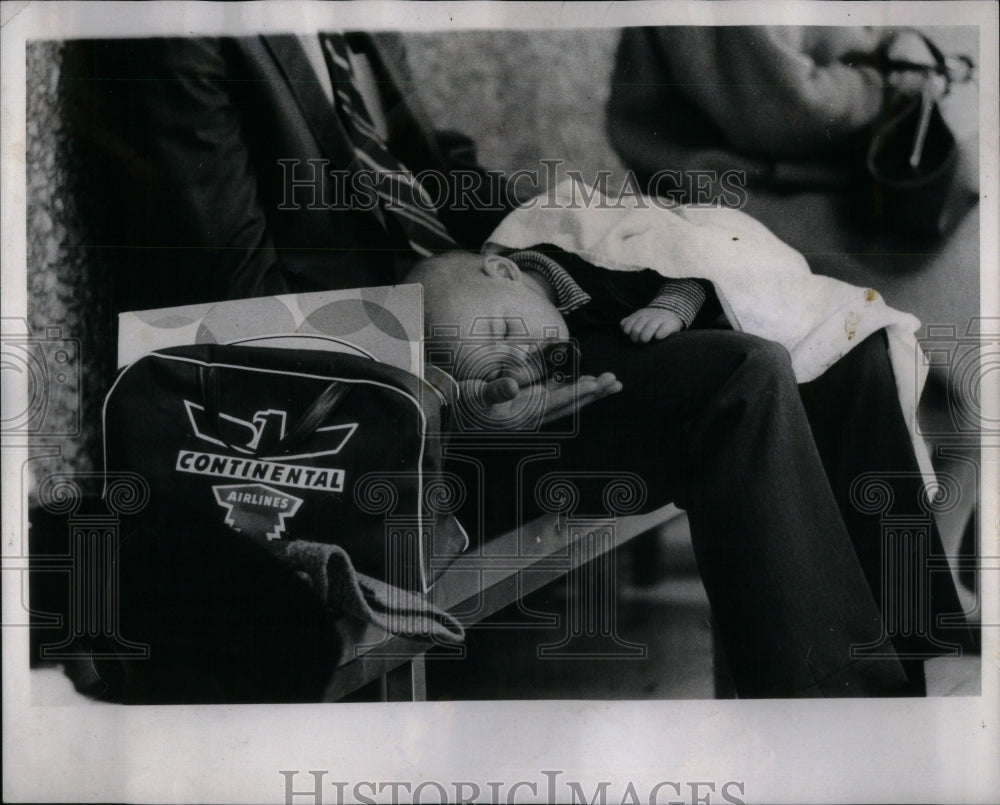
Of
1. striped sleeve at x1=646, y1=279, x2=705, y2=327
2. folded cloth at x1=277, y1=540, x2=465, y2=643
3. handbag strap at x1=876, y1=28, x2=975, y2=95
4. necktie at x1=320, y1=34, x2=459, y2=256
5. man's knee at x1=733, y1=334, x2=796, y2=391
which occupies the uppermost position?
handbag strap at x1=876, y1=28, x2=975, y2=95

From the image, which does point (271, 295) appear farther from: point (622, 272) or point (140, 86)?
point (622, 272)

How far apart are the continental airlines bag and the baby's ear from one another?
0.25 meters

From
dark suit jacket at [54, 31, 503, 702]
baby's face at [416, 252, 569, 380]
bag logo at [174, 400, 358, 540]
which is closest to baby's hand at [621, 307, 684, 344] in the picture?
baby's face at [416, 252, 569, 380]

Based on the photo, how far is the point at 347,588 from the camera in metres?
1.60

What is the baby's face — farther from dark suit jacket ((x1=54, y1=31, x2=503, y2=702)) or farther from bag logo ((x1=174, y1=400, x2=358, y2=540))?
bag logo ((x1=174, y1=400, x2=358, y2=540))

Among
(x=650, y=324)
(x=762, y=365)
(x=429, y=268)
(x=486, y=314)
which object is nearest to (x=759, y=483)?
(x=762, y=365)

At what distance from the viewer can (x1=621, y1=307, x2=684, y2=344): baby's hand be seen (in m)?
1.62

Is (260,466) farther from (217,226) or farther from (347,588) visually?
(217,226)

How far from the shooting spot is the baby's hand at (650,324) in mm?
1615

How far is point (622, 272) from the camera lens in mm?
1629

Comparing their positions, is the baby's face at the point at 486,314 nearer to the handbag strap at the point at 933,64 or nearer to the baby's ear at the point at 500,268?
the baby's ear at the point at 500,268

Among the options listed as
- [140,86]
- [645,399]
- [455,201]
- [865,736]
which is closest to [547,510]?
[645,399]

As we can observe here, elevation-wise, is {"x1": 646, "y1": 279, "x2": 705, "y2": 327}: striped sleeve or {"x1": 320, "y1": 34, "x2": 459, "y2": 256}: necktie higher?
{"x1": 320, "y1": 34, "x2": 459, "y2": 256}: necktie

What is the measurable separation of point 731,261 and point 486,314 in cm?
48
